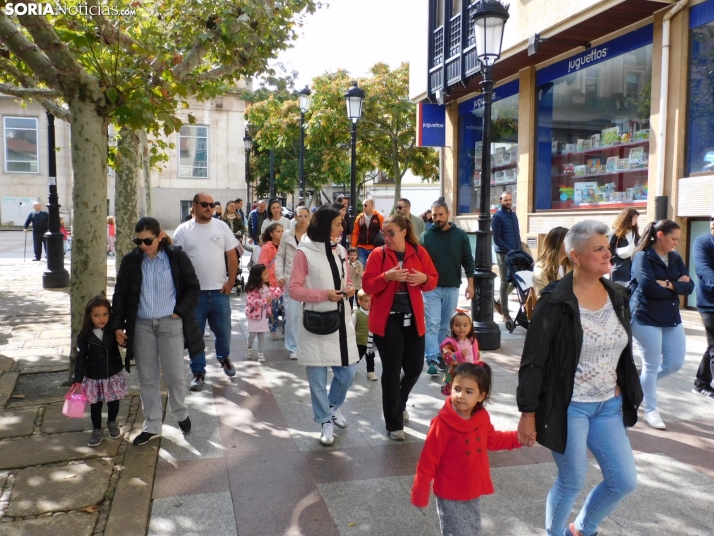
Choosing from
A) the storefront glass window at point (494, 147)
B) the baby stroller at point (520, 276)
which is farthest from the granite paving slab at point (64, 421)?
the storefront glass window at point (494, 147)

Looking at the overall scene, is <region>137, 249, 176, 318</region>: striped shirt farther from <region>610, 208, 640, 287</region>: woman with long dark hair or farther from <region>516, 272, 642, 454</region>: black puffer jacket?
<region>610, 208, 640, 287</region>: woman with long dark hair

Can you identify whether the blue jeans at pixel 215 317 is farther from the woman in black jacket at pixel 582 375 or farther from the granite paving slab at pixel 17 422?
the woman in black jacket at pixel 582 375

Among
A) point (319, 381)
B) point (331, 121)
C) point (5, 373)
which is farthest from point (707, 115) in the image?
point (331, 121)

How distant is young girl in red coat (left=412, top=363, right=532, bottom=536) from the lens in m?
2.98

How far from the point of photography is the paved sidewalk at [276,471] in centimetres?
371

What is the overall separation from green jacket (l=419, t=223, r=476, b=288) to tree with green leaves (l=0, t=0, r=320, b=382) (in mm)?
2930

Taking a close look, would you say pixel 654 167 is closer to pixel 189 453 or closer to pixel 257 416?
pixel 257 416

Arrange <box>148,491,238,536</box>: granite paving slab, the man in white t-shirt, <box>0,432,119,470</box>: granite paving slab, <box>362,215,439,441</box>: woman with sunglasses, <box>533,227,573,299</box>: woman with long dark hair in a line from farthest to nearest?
1. the man in white t-shirt
2. <box>533,227,573,299</box>: woman with long dark hair
3. <box>362,215,439,441</box>: woman with sunglasses
4. <box>0,432,119,470</box>: granite paving slab
5. <box>148,491,238,536</box>: granite paving slab

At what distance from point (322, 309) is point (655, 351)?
2709 millimetres

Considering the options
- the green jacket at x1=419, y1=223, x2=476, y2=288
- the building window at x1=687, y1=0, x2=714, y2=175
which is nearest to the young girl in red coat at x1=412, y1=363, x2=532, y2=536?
the green jacket at x1=419, y1=223, x2=476, y2=288

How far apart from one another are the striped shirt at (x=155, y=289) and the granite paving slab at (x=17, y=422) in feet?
4.63

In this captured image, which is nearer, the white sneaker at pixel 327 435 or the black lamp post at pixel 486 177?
the white sneaker at pixel 327 435

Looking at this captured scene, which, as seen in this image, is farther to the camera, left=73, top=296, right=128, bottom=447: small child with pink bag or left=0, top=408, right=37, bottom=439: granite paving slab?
left=0, top=408, right=37, bottom=439: granite paving slab

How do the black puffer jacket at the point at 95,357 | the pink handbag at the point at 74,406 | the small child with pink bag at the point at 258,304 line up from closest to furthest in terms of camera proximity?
the pink handbag at the point at 74,406
the black puffer jacket at the point at 95,357
the small child with pink bag at the point at 258,304
